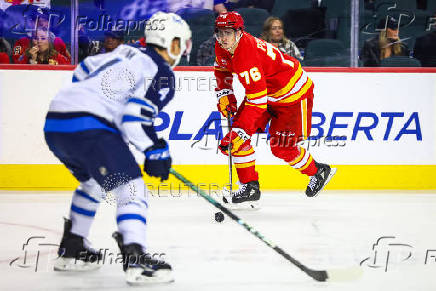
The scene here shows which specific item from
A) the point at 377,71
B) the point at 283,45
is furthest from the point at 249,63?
the point at 377,71

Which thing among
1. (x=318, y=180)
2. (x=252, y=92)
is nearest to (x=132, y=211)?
(x=252, y=92)

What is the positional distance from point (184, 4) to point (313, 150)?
1639mm

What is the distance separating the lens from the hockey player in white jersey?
9.09 feet

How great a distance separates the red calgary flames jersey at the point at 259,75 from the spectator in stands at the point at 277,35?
2.77 feet

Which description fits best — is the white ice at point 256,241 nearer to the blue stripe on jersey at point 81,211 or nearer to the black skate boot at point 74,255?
the black skate boot at point 74,255

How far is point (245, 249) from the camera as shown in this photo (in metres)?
3.55

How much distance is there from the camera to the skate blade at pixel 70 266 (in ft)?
9.99

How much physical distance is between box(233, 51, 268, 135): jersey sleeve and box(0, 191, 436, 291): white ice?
Answer: 634 millimetres

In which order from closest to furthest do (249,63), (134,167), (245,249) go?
(134,167)
(245,249)
(249,63)

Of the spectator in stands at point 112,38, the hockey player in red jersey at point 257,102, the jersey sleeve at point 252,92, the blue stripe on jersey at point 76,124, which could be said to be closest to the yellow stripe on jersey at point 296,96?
the hockey player in red jersey at point 257,102

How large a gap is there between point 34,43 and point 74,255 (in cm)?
347

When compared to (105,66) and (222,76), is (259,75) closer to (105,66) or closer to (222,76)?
(222,76)

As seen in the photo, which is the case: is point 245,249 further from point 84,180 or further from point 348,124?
point 348,124

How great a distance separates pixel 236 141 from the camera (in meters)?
4.90
